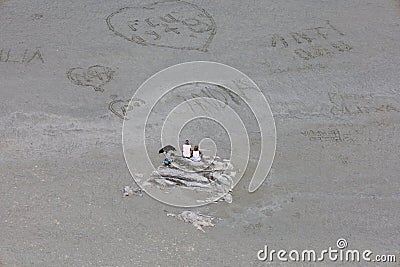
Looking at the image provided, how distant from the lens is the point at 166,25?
17.6m

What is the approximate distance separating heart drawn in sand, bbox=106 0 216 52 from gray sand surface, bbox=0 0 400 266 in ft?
0.19

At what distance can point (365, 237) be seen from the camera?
1156cm

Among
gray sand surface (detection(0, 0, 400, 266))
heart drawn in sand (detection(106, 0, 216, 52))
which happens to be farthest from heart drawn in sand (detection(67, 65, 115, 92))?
heart drawn in sand (detection(106, 0, 216, 52))

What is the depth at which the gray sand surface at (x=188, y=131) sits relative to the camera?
11328 mm

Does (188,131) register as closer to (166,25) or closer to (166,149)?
(166,149)

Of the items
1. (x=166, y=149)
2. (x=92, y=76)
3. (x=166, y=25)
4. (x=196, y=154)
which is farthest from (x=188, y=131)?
(x=166, y=25)

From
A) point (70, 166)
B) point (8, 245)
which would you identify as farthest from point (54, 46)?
point (8, 245)

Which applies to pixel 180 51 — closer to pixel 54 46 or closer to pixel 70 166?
pixel 54 46

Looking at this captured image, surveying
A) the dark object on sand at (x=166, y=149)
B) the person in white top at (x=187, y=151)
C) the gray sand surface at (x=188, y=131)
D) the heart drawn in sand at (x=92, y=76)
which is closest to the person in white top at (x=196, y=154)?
the person in white top at (x=187, y=151)

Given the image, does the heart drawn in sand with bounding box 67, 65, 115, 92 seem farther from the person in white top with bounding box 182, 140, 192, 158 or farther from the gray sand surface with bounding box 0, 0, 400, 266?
the person in white top with bounding box 182, 140, 192, 158

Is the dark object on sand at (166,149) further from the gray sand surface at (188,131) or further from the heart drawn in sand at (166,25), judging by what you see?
the heart drawn in sand at (166,25)

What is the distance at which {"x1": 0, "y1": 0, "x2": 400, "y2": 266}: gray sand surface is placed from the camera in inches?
446

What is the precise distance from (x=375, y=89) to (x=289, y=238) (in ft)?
20.6

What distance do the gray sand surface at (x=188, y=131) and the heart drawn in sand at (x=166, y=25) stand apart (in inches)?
2.2
